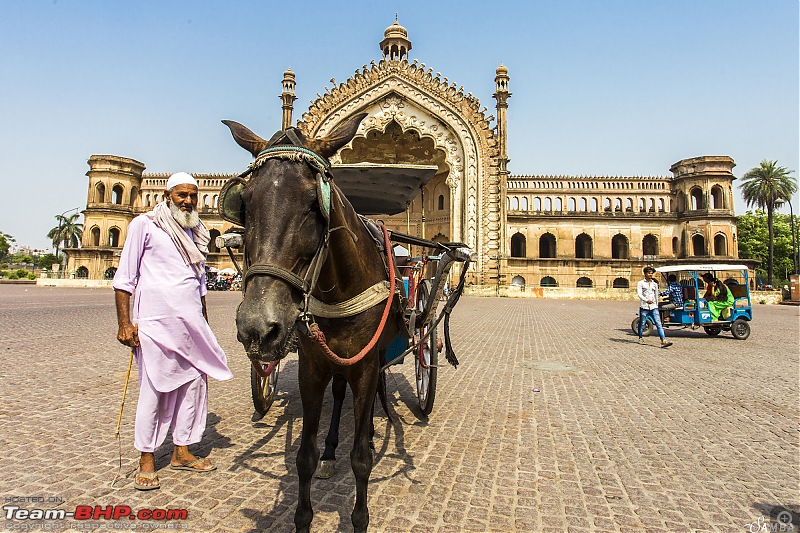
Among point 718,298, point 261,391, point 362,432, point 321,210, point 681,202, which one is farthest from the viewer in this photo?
point 681,202

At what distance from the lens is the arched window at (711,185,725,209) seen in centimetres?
3859

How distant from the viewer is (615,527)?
2.73 meters

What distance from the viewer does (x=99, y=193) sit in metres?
44.0

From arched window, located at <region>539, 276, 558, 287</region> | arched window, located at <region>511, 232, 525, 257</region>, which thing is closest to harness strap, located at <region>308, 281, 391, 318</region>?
arched window, located at <region>539, 276, 558, 287</region>

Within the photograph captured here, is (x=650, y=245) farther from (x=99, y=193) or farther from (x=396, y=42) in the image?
(x=99, y=193)

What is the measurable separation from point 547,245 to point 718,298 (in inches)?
1225

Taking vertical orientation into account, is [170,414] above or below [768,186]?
below

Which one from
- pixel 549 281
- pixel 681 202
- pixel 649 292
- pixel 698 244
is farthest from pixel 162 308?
pixel 681 202

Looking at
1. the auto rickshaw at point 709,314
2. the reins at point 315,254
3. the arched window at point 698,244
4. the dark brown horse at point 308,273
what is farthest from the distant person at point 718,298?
Result: the arched window at point 698,244

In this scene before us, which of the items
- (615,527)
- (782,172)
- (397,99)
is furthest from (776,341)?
(782,172)

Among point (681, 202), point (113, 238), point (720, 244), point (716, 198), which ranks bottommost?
point (720, 244)

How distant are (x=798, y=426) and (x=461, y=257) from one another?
4196 millimetres

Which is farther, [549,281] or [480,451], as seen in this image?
[549,281]

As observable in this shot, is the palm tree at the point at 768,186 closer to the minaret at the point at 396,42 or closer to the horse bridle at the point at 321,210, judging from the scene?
the minaret at the point at 396,42
